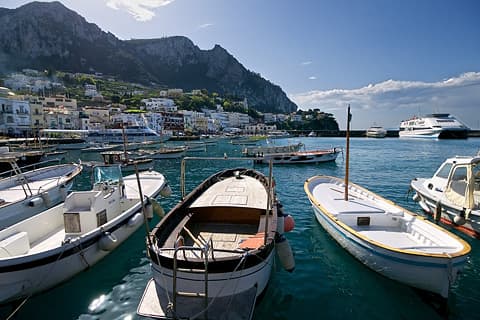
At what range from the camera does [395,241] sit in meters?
7.68

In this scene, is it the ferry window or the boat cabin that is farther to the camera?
the ferry window

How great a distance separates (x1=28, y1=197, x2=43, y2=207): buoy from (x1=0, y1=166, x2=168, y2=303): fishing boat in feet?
11.1

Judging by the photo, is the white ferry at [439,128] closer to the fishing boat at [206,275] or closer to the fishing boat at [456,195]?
the fishing boat at [456,195]

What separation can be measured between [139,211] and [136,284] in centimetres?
346

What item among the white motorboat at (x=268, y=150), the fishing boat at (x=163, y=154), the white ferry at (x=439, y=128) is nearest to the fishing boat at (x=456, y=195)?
the white motorboat at (x=268, y=150)

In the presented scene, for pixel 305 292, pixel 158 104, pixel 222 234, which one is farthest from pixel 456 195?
pixel 158 104

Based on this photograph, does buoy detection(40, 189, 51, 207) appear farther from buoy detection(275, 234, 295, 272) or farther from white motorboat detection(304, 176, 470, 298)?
white motorboat detection(304, 176, 470, 298)

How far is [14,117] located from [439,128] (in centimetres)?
12670

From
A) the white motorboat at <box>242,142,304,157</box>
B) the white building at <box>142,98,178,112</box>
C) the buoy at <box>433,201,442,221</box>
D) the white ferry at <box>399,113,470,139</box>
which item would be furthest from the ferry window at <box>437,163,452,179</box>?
the white building at <box>142,98,178,112</box>

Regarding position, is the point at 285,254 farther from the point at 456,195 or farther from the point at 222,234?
the point at 456,195

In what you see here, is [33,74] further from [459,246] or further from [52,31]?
[459,246]

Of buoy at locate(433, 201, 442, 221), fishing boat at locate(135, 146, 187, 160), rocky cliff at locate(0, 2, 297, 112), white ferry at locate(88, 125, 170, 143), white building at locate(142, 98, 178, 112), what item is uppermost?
rocky cliff at locate(0, 2, 297, 112)

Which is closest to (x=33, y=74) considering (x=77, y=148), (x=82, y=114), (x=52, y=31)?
(x=52, y=31)

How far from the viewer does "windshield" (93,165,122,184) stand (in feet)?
36.9
